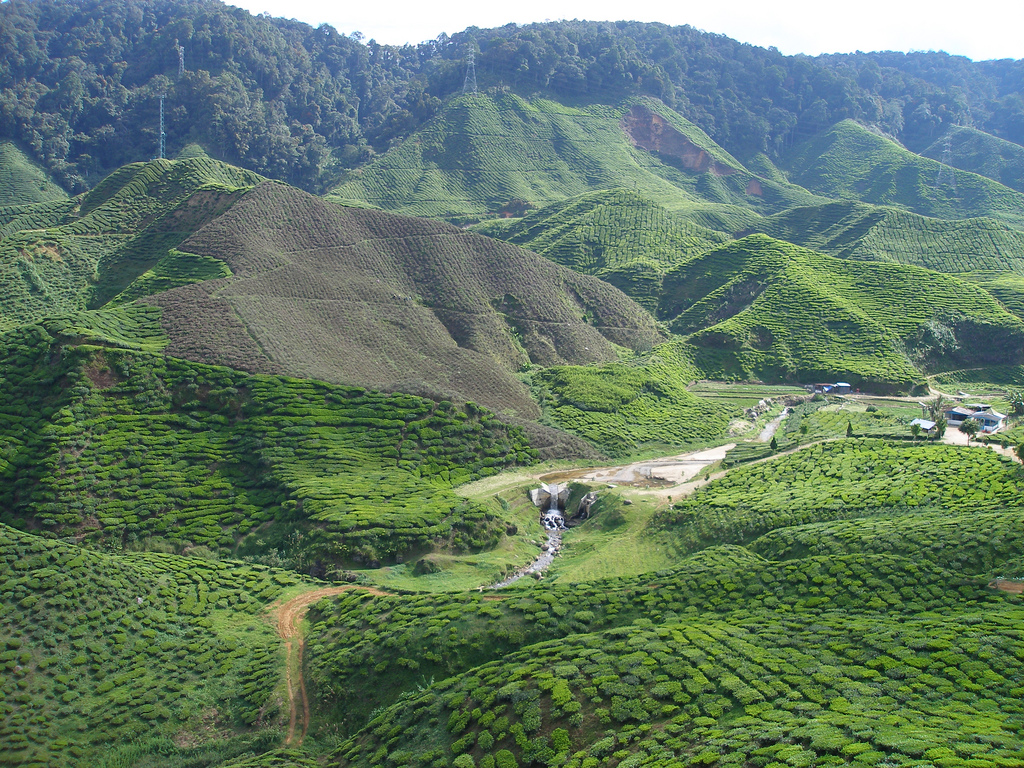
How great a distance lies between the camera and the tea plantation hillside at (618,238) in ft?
303

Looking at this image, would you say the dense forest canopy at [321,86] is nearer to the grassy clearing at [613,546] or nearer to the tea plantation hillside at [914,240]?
the tea plantation hillside at [914,240]

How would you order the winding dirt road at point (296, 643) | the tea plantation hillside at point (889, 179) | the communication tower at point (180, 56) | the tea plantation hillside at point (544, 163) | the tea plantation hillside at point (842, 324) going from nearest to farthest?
the winding dirt road at point (296, 643) < the tea plantation hillside at point (842, 324) < the tea plantation hillside at point (544, 163) < the tea plantation hillside at point (889, 179) < the communication tower at point (180, 56)

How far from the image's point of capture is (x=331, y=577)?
38.2m

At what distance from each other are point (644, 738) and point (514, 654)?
272 inches

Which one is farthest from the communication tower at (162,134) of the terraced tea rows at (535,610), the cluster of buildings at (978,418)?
the cluster of buildings at (978,418)

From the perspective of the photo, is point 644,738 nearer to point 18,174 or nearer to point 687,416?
point 687,416

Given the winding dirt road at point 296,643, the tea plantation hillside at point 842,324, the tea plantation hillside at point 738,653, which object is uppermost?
the tea plantation hillside at point 842,324

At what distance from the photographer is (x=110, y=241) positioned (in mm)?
72188

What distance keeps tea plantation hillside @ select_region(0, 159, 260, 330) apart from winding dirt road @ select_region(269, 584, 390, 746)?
98.9 feet

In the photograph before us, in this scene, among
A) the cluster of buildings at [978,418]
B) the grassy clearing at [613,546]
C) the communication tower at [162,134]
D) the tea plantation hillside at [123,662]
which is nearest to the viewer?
the tea plantation hillside at [123,662]

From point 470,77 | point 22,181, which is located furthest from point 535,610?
point 470,77

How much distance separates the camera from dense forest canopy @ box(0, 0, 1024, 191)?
140m

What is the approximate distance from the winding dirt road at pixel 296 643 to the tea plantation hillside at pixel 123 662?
46cm

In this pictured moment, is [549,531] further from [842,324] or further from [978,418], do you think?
[842,324]
